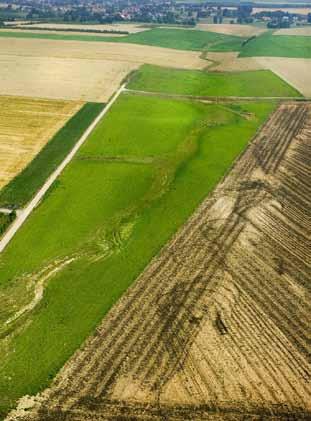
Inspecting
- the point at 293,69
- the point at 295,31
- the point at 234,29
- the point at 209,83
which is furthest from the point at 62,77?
the point at 234,29

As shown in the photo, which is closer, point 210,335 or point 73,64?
point 210,335

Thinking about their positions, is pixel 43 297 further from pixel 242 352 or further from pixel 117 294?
pixel 242 352

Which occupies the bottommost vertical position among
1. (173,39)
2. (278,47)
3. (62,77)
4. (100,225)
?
(100,225)

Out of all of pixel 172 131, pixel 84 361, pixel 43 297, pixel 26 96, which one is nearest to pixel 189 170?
pixel 172 131

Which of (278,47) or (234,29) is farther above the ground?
(234,29)

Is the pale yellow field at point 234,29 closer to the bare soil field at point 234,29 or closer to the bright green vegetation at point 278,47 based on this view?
the bare soil field at point 234,29

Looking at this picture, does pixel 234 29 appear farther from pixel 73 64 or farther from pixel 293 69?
pixel 73 64

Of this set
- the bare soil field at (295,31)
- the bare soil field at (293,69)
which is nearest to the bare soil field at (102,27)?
the bare soil field at (295,31)
